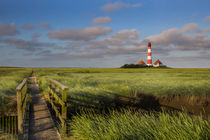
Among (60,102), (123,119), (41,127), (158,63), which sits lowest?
(41,127)

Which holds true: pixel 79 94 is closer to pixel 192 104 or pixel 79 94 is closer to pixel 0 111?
pixel 0 111

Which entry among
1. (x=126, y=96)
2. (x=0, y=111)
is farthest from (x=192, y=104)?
(x=0, y=111)

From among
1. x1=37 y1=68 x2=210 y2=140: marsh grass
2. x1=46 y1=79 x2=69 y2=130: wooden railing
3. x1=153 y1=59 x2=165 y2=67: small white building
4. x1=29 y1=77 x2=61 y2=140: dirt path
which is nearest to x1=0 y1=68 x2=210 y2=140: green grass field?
x1=37 y1=68 x2=210 y2=140: marsh grass

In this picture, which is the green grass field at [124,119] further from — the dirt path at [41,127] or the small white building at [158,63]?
the small white building at [158,63]

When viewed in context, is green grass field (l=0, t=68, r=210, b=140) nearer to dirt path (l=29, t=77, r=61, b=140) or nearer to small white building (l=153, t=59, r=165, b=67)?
dirt path (l=29, t=77, r=61, b=140)

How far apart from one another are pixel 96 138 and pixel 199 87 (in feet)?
38.3

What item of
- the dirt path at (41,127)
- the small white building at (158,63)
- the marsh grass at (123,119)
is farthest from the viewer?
the small white building at (158,63)

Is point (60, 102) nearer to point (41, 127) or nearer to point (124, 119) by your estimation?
point (41, 127)

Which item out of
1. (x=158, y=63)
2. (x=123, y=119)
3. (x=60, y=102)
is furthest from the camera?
(x=158, y=63)

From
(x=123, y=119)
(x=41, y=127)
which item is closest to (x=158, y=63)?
(x=123, y=119)

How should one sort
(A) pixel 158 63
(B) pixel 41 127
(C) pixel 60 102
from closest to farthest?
(C) pixel 60 102 < (B) pixel 41 127 < (A) pixel 158 63

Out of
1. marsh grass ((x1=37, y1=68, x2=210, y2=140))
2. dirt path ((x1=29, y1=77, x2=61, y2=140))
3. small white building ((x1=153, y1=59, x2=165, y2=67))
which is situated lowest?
dirt path ((x1=29, y1=77, x2=61, y2=140))

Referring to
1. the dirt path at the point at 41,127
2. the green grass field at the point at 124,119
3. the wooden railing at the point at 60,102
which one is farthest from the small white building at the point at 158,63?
the dirt path at the point at 41,127

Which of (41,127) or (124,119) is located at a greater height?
(124,119)
